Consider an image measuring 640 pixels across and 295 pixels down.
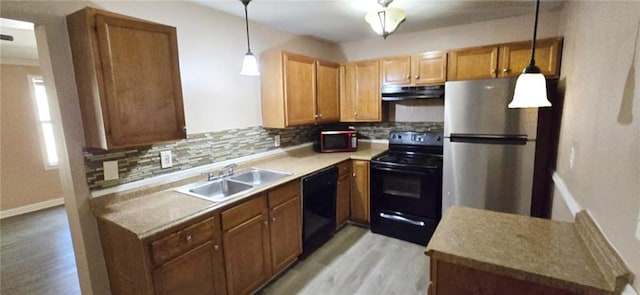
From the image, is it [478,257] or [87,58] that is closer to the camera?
[478,257]

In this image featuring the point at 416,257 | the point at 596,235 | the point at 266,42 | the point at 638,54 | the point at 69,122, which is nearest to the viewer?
the point at 638,54

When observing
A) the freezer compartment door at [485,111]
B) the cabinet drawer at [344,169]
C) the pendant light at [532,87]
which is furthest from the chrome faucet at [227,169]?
the pendant light at [532,87]

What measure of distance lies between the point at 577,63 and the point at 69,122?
312cm

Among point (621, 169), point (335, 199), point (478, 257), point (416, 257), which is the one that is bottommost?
point (416, 257)

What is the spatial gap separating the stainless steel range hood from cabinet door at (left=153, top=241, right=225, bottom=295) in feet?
7.82

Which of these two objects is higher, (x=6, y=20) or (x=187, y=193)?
(x=6, y=20)

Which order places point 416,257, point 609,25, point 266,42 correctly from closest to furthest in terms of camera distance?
point 609,25 → point 416,257 → point 266,42

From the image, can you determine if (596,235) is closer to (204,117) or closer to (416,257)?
(416,257)

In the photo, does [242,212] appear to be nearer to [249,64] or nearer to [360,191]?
[249,64]

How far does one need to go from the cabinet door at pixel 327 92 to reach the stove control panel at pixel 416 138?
74 centimetres

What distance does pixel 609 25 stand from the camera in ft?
3.91

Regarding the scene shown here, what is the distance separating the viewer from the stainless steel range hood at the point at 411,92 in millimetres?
2938

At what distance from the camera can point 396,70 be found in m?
3.18

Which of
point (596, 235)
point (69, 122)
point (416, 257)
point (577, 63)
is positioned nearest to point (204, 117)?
point (69, 122)
